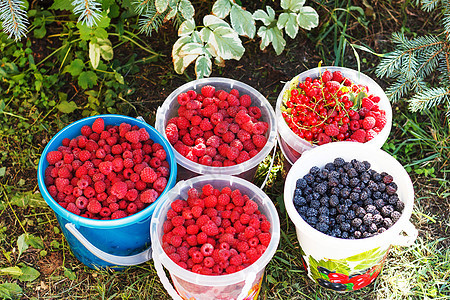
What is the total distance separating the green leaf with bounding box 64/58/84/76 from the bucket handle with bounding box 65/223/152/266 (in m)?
0.96

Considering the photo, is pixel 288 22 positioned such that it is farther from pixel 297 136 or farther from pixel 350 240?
pixel 350 240

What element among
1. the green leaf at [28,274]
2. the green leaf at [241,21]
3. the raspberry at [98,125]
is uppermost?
the green leaf at [241,21]

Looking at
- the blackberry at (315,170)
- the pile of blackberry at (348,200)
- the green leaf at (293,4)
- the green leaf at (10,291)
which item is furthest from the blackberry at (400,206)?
the green leaf at (10,291)

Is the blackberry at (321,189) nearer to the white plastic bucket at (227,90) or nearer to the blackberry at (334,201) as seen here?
the blackberry at (334,201)

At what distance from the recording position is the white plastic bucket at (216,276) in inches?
65.9

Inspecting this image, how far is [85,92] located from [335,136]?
4.34 ft

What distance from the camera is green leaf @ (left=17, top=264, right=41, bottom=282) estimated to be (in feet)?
6.70

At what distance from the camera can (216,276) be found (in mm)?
1658

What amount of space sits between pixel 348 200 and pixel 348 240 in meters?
0.18

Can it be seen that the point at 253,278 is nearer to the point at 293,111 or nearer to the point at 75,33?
the point at 293,111

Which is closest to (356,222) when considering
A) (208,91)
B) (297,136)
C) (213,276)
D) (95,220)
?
(297,136)

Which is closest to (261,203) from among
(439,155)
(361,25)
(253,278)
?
(253,278)

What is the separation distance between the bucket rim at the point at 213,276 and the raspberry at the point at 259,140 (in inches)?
7.6

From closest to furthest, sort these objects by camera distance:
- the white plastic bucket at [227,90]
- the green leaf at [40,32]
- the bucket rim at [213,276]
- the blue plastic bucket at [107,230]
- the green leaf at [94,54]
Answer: the bucket rim at [213,276] < the blue plastic bucket at [107,230] < the white plastic bucket at [227,90] < the green leaf at [94,54] < the green leaf at [40,32]
